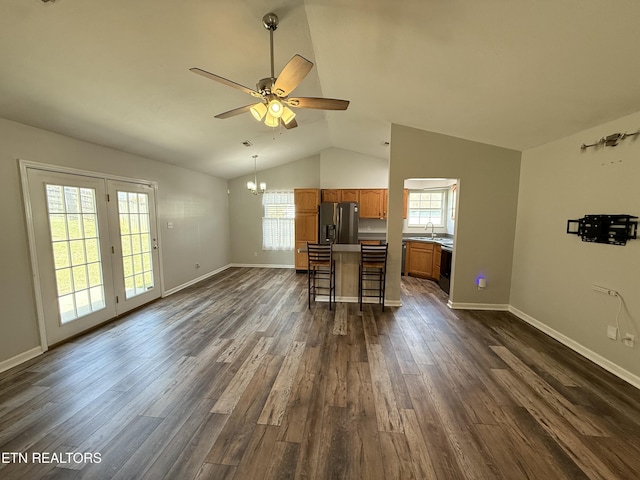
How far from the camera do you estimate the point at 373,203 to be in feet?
20.9

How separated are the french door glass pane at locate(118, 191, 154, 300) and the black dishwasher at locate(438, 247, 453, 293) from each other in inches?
211

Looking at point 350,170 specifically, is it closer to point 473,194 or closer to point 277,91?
point 473,194

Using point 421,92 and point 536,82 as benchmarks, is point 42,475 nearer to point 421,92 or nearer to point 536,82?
point 421,92

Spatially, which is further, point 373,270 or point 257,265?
point 257,265

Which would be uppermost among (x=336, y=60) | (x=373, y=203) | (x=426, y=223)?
(x=336, y=60)

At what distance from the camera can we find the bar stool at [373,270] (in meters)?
3.90

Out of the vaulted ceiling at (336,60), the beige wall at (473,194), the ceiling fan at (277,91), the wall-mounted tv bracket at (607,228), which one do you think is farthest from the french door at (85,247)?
the wall-mounted tv bracket at (607,228)

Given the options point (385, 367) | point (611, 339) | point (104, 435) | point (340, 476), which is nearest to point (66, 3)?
point (104, 435)

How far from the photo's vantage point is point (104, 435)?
1.73 meters

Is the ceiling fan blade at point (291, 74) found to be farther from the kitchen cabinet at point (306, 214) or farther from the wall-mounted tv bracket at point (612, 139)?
the kitchen cabinet at point (306, 214)

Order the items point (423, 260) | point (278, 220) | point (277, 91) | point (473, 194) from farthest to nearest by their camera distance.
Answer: point (278, 220) < point (423, 260) < point (473, 194) < point (277, 91)

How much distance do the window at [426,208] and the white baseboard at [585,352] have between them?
3324 mm

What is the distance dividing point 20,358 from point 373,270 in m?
4.39

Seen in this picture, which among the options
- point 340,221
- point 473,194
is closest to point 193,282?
point 340,221
